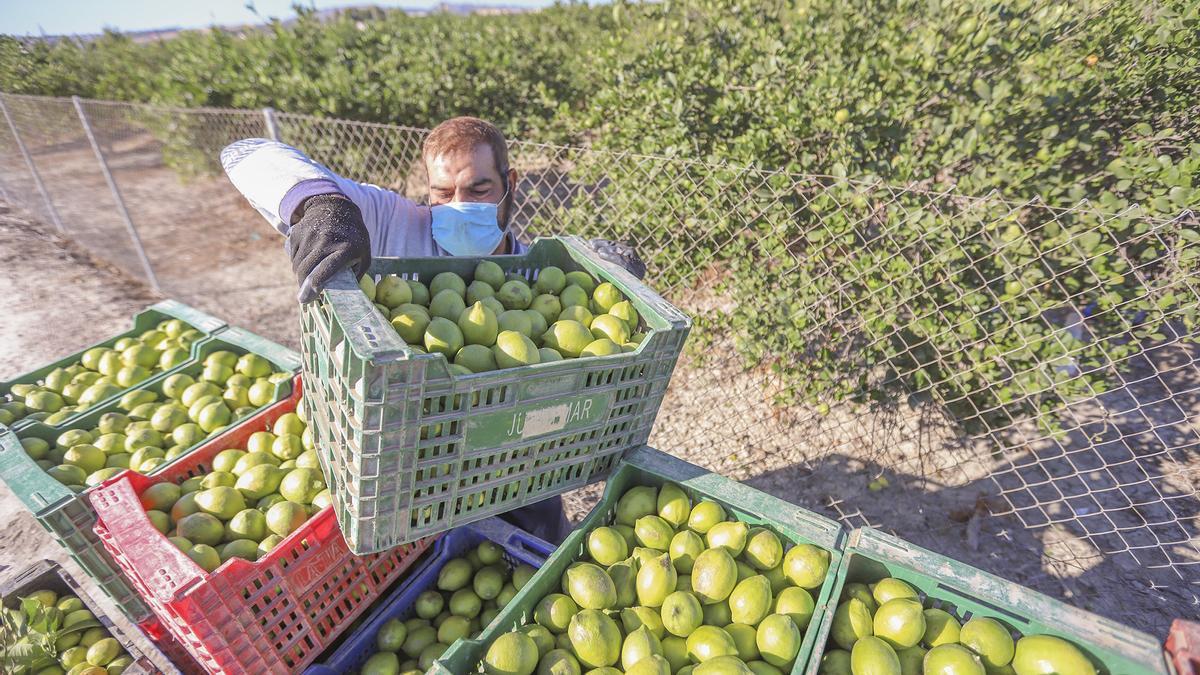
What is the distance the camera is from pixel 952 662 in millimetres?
1538

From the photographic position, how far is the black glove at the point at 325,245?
166 cm

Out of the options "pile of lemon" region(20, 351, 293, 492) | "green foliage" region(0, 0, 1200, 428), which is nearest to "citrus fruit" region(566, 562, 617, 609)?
"pile of lemon" region(20, 351, 293, 492)

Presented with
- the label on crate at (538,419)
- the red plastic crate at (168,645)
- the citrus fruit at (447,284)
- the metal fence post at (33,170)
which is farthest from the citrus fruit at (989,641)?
the metal fence post at (33,170)

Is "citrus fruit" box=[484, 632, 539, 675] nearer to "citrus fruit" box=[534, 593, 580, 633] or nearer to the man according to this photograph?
"citrus fruit" box=[534, 593, 580, 633]

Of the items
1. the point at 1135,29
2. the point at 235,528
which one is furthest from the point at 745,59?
the point at 235,528

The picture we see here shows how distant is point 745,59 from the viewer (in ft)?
14.2

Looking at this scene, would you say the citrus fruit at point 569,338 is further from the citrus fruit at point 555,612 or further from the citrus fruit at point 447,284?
the citrus fruit at point 555,612

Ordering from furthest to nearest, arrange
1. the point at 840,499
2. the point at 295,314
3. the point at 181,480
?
1. the point at 295,314
2. the point at 840,499
3. the point at 181,480

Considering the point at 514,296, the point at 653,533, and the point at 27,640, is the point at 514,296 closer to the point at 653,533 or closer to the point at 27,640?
the point at 653,533

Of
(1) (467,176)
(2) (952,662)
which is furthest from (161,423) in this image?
(2) (952,662)

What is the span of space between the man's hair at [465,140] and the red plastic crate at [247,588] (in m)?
1.78

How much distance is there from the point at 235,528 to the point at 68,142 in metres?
10.1

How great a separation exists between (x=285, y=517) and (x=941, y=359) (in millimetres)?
3658

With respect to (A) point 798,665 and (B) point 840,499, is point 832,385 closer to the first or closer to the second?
(B) point 840,499
